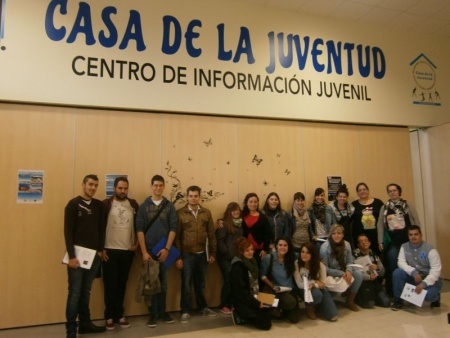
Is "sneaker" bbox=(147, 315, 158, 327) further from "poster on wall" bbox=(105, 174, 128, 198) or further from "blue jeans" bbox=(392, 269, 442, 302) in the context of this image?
"blue jeans" bbox=(392, 269, 442, 302)

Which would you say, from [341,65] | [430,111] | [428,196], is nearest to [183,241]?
[341,65]

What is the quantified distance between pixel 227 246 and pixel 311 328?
123 cm

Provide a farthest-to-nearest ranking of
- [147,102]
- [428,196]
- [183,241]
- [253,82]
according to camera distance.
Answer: [428,196]
[253,82]
[147,102]
[183,241]

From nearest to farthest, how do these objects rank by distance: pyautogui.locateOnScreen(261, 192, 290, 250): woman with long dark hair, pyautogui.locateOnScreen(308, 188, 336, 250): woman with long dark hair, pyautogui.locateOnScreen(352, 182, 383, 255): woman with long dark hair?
pyautogui.locateOnScreen(261, 192, 290, 250): woman with long dark hair → pyautogui.locateOnScreen(308, 188, 336, 250): woman with long dark hair → pyautogui.locateOnScreen(352, 182, 383, 255): woman with long dark hair

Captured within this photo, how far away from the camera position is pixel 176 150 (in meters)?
4.14

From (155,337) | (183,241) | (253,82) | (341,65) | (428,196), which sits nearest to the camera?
(155,337)

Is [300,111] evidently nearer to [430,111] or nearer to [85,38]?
[430,111]

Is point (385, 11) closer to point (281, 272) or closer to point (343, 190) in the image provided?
point (343, 190)

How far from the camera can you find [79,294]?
3068mm

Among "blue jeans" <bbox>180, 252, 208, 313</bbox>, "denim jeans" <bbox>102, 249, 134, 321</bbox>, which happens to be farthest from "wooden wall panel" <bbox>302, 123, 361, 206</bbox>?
"denim jeans" <bbox>102, 249, 134, 321</bbox>

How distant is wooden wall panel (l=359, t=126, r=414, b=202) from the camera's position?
5.05m

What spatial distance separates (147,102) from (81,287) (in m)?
2.18

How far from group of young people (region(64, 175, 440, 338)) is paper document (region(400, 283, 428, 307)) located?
0.34ft

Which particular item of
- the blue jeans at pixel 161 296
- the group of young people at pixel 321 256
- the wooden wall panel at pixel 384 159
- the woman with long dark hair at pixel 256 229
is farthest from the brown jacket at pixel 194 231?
the wooden wall panel at pixel 384 159
